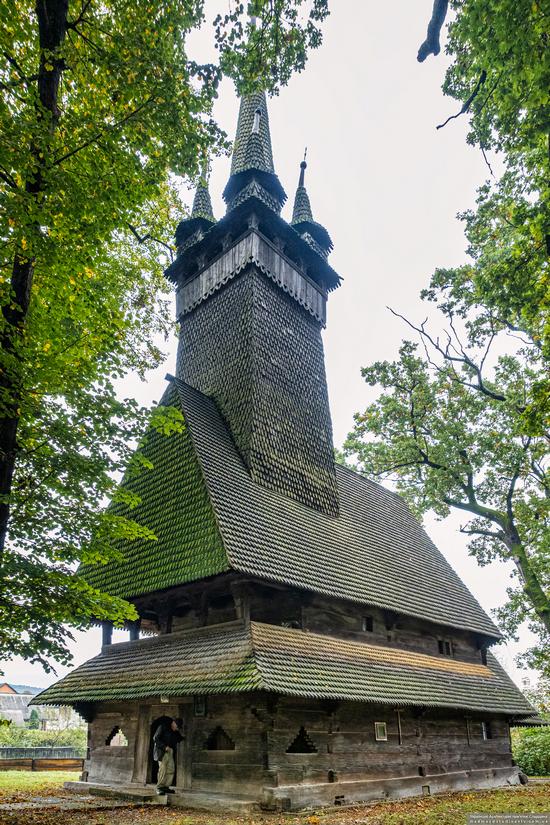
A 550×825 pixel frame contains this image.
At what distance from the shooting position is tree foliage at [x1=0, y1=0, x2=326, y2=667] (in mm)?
7359

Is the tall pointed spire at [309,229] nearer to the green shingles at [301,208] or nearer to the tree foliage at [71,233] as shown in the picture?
the green shingles at [301,208]

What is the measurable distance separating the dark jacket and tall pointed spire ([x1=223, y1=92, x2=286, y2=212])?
13784mm

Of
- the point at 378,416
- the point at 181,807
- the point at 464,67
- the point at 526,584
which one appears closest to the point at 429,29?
the point at 464,67

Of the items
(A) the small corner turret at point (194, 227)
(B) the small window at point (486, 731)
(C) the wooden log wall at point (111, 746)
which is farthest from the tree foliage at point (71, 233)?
(B) the small window at point (486, 731)

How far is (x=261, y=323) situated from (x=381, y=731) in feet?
34.0

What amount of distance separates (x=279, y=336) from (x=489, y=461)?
35.6 feet

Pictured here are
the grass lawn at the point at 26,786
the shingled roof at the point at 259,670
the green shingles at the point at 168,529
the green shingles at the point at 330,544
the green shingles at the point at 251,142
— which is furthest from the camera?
the green shingles at the point at 251,142

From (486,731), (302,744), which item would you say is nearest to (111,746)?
(302,744)

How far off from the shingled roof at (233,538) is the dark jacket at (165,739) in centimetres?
256

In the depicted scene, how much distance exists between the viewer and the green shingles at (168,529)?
10.7 m

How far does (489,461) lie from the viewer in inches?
858

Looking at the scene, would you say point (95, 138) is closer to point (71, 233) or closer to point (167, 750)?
point (71, 233)

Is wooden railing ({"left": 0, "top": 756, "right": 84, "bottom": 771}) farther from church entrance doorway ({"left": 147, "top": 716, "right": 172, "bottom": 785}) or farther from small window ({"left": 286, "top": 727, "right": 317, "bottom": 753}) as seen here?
small window ({"left": 286, "top": 727, "right": 317, "bottom": 753})

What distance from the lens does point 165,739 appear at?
1012cm
